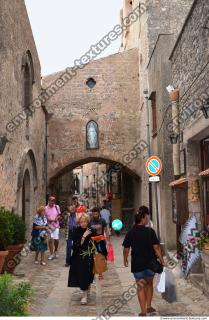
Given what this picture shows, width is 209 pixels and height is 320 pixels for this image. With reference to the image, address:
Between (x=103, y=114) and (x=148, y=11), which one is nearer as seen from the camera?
(x=148, y=11)

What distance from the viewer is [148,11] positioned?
1805 centimetres

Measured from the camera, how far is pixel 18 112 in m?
12.4

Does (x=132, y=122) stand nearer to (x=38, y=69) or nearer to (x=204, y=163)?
(x=38, y=69)

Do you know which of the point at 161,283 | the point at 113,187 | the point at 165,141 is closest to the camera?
the point at 161,283

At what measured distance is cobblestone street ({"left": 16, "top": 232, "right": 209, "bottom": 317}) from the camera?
578cm

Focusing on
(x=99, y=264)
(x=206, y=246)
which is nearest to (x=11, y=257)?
(x=99, y=264)

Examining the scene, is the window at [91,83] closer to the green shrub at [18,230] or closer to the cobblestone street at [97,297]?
the cobblestone street at [97,297]

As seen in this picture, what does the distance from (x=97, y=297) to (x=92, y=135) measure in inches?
565

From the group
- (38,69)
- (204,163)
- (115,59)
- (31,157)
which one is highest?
(115,59)

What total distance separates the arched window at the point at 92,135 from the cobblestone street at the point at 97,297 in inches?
457

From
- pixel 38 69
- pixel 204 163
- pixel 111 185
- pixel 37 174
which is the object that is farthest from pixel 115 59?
pixel 204 163

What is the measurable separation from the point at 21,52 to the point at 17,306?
34.3 feet

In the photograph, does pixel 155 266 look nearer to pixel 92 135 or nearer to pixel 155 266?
pixel 155 266

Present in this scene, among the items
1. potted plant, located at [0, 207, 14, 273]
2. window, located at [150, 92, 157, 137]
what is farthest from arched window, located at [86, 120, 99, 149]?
potted plant, located at [0, 207, 14, 273]
